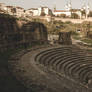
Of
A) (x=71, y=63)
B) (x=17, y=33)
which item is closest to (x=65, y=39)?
(x=71, y=63)

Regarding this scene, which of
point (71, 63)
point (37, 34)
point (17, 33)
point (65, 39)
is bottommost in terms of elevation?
point (71, 63)

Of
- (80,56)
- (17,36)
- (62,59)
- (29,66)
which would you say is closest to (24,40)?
(17,36)

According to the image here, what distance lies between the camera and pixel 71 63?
14305 millimetres

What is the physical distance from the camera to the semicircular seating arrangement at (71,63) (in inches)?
485

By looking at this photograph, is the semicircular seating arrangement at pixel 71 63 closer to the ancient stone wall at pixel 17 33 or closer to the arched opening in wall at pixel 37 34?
the ancient stone wall at pixel 17 33

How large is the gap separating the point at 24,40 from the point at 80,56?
1000 centimetres

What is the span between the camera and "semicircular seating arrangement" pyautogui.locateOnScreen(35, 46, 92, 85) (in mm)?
12322

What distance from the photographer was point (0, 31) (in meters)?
13.9

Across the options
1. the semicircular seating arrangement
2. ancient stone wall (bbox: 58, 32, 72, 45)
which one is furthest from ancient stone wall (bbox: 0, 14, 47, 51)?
the semicircular seating arrangement

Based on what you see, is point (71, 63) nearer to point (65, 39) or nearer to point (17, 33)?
point (65, 39)

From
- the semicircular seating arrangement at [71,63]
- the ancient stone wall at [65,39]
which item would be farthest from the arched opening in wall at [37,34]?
the semicircular seating arrangement at [71,63]

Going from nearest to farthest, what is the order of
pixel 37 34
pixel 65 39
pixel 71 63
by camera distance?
pixel 71 63 < pixel 37 34 < pixel 65 39

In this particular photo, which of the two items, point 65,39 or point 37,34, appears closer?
point 37,34

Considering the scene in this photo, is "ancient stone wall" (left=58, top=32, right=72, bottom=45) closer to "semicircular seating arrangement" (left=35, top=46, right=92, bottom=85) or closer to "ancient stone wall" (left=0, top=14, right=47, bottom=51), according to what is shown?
"ancient stone wall" (left=0, top=14, right=47, bottom=51)
